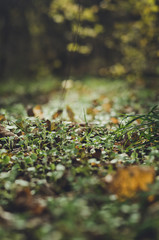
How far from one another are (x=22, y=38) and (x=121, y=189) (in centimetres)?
1060

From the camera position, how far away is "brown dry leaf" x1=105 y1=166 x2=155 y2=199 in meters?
1.10

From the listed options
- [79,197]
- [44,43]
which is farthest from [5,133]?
[44,43]

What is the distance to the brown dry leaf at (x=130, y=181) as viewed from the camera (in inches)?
43.4

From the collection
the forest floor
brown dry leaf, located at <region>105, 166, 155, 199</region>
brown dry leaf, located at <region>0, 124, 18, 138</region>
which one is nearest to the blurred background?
brown dry leaf, located at <region>0, 124, 18, 138</region>

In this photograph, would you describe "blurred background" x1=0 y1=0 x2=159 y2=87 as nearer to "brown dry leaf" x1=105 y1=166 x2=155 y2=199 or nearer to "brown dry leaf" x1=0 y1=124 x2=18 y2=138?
"brown dry leaf" x1=0 y1=124 x2=18 y2=138

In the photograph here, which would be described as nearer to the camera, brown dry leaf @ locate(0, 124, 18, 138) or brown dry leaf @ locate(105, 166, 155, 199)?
brown dry leaf @ locate(105, 166, 155, 199)

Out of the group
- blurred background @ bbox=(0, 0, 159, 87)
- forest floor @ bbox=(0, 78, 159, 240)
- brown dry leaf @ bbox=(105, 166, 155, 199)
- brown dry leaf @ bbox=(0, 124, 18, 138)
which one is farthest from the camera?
blurred background @ bbox=(0, 0, 159, 87)

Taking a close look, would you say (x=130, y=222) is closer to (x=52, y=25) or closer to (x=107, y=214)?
(x=107, y=214)

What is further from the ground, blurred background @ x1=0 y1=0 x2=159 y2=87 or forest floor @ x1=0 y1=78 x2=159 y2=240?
blurred background @ x1=0 y1=0 x2=159 y2=87

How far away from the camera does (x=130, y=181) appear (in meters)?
1.12

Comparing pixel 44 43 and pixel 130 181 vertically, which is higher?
pixel 44 43

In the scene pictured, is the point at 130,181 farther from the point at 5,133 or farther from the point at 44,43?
the point at 44,43

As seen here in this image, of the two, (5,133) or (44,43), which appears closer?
(5,133)

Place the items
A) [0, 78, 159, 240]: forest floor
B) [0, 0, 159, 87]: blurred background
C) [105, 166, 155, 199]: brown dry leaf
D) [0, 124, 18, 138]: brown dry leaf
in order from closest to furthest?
[0, 78, 159, 240]: forest floor, [105, 166, 155, 199]: brown dry leaf, [0, 124, 18, 138]: brown dry leaf, [0, 0, 159, 87]: blurred background
